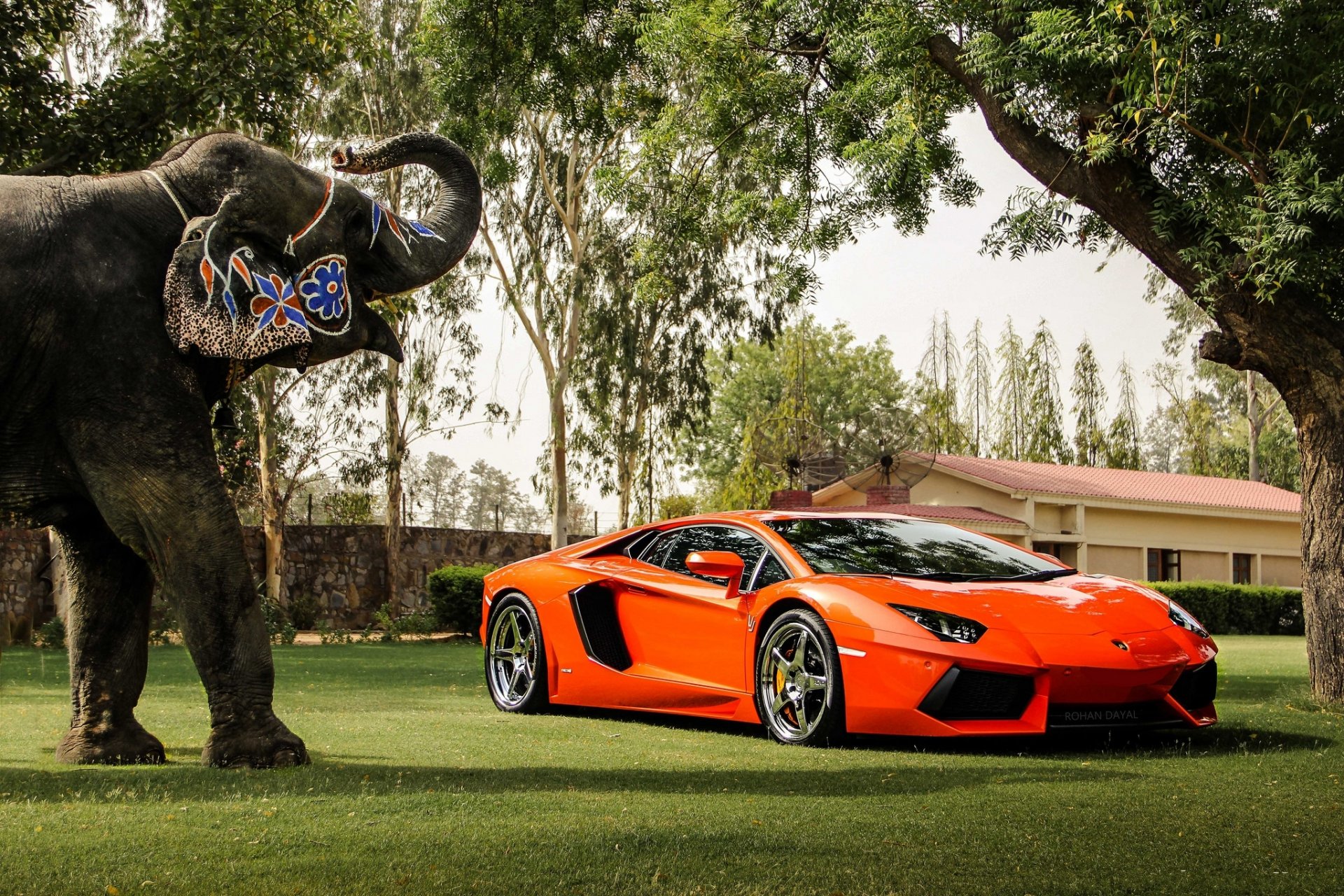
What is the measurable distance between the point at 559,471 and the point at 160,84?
20211 mm

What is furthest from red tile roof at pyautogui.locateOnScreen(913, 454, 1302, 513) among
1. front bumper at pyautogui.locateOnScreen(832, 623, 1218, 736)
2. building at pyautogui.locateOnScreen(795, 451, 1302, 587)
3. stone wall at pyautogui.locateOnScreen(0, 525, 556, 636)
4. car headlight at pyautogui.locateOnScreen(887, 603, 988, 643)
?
car headlight at pyautogui.locateOnScreen(887, 603, 988, 643)

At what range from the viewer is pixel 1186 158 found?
38.7ft

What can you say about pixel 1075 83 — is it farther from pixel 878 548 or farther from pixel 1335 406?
pixel 878 548

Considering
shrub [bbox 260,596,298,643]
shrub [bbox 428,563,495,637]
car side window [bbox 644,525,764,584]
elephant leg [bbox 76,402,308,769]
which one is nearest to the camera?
elephant leg [bbox 76,402,308,769]

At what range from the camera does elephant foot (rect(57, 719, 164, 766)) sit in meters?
6.39

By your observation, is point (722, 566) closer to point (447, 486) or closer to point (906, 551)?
point (906, 551)

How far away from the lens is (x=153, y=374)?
588cm

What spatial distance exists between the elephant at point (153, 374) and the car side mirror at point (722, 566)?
2.44 m

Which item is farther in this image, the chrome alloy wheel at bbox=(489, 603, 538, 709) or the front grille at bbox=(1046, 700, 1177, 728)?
the chrome alloy wheel at bbox=(489, 603, 538, 709)

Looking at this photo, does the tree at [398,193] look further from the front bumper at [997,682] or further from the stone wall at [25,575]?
the front bumper at [997,682]

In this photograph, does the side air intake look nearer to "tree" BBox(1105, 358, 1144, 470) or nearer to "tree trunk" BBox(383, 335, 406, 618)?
"tree trunk" BBox(383, 335, 406, 618)

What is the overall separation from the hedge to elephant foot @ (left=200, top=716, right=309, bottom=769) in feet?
88.2

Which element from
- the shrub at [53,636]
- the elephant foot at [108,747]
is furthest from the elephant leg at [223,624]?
the shrub at [53,636]

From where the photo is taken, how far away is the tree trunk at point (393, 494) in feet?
104
